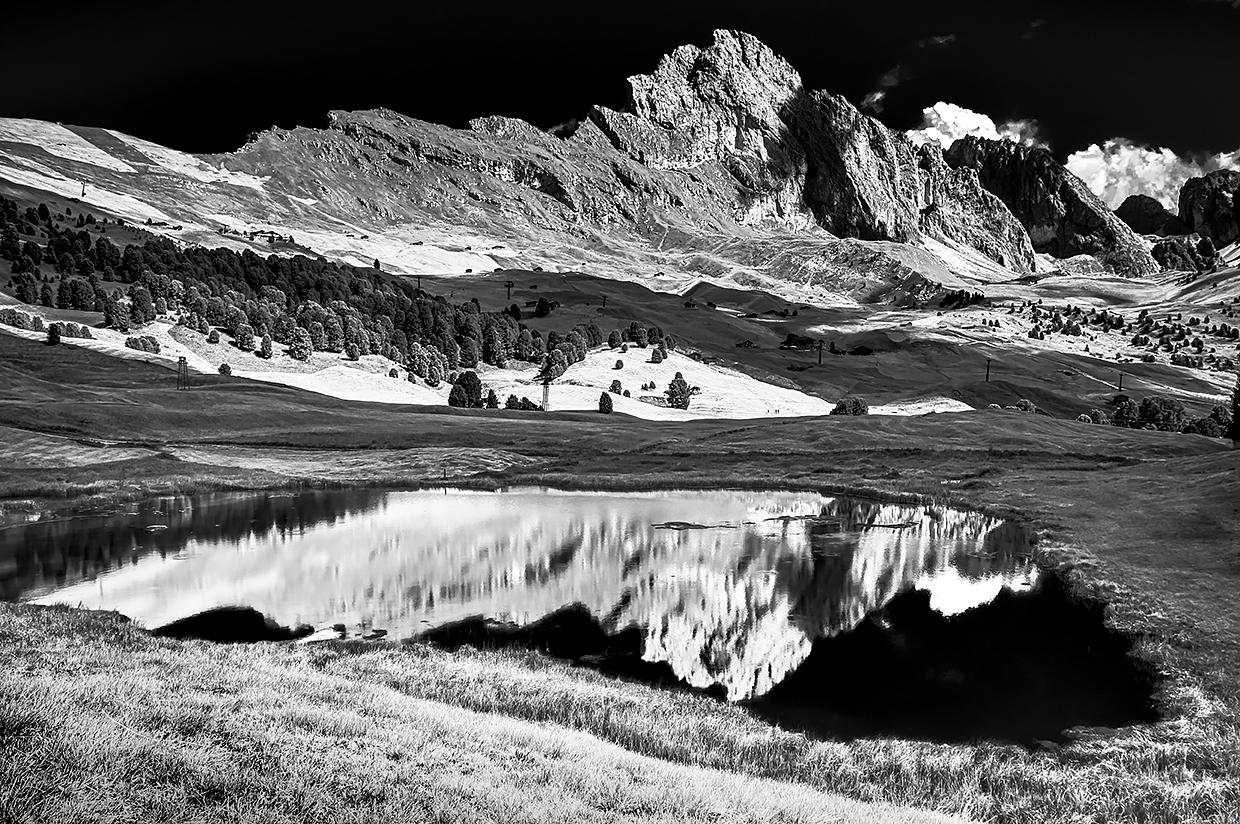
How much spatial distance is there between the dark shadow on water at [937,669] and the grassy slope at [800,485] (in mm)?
1643

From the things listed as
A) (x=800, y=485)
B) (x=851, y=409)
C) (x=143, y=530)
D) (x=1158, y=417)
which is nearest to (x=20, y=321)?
(x=143, y=530)

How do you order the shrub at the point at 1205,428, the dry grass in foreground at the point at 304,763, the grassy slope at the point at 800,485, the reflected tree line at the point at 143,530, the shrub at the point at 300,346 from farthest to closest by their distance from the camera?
the shrub at the point at 300,346 < the shrub at the point at 1205,428 < the reflected tree line at the point at 143,530 < the grassy slope at the point at 800,485 < the dry grass in foreground at the point at 304,763

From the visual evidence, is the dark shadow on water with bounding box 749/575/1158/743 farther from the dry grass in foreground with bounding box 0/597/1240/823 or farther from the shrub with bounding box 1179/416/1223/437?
the shrub with bounding box 1179/416/1223/437

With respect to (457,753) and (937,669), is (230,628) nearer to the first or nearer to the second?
(457,753)

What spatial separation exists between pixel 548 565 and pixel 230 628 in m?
18.3

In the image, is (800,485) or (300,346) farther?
(300,346)

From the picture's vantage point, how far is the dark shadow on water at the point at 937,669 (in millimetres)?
27469

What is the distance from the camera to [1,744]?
13.3 meters

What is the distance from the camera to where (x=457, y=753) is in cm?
1758

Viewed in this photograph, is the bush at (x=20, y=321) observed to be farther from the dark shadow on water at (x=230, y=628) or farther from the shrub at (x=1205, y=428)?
the shrub at (x=1205, y=428)

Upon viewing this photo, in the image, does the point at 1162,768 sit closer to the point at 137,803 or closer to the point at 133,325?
the point at 137,803

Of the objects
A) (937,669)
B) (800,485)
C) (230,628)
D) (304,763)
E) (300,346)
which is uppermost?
(300,346)

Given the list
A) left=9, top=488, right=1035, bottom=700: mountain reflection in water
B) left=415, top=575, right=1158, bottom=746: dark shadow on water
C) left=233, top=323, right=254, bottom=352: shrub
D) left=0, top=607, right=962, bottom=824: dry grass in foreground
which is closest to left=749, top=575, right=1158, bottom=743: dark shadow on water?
left=415, top=575, right=1158, bottom=746: dark shadow on water

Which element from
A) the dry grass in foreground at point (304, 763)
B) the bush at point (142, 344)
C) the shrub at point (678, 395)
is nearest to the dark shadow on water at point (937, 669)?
the dry grass in foreground at point (304, 763)
